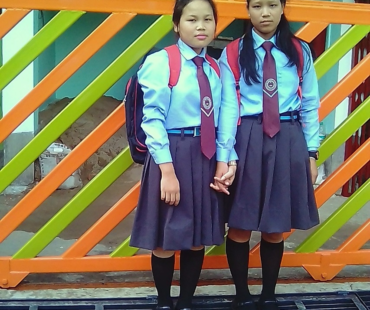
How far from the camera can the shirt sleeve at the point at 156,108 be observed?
2.20 meters

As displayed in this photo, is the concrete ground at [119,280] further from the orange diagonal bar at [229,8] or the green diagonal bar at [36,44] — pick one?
the orange diagonal bar at [229,8]

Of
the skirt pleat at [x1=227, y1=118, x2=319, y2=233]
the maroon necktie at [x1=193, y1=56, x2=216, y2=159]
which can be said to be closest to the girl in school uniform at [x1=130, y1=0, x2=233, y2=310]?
the maroon necktie at [x1=193, y1=56, x2=216, y2=159]

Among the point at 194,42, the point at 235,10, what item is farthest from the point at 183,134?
the point at 235,10

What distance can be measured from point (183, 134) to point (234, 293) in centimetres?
108

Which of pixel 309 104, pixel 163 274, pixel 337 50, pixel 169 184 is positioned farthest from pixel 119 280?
pixel 337 50

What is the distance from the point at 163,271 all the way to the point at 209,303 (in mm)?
450

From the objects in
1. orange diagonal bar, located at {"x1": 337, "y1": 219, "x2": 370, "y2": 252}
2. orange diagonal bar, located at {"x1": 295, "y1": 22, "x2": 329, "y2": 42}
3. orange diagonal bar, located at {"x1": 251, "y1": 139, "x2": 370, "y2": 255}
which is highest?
orange diagonal bar, located at {"x1": 295, "y1": 22, "x2": 329, "y2": 42}

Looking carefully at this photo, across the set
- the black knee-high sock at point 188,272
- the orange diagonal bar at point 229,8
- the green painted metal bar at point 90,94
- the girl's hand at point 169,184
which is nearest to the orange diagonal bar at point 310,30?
the orange diagonal bar at point 229,8

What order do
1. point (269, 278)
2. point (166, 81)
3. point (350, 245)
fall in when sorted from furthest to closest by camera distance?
point (350, 245) < point (269, 278) < point (166, 81)

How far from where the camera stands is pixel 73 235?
377 cm

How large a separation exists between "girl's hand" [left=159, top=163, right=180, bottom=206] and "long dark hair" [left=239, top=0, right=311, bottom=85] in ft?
1.85

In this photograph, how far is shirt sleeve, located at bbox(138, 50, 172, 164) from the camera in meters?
2.20

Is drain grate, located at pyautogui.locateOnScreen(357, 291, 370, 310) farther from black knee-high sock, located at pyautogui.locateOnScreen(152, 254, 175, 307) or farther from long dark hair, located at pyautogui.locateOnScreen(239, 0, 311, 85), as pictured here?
long dark hair, located at pyautogui.locateOnScreen(239, 0, 311, 85)

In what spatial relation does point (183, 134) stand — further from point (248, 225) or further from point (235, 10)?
point (235, 10)
